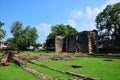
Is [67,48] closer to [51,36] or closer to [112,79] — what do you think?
[51,36]

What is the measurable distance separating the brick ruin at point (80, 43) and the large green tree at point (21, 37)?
43.0 ft

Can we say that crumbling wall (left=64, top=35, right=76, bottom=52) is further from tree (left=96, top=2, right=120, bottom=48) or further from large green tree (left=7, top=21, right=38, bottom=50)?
large green tree (left=7, top=21, right=38, bottom=50)

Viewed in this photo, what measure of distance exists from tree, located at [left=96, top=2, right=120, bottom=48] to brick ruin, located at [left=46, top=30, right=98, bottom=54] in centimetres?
230

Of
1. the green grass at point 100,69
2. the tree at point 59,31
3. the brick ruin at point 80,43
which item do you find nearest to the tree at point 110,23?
the brick ruin at point 80,43

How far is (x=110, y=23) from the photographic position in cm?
3709

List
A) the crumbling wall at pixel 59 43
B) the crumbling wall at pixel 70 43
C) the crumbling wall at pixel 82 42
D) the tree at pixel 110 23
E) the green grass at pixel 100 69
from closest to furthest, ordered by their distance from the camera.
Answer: the green grass at pixel 100 69, the tree at pixel 110 23, the crumbling wall at pixel 82 42, the crumbling wall at pixel 70 43, the crumbling wall at pixel 59 43

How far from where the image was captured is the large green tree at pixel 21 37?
58.1 m

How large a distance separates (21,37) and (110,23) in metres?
31.0

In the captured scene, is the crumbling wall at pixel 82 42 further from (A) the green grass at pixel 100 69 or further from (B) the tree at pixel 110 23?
(A) the green grass at pixel 100 69

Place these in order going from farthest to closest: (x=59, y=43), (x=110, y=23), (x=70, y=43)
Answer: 1. (x=59, y=43)
2. (x=70, y=43)
3. (x=110, y=23)

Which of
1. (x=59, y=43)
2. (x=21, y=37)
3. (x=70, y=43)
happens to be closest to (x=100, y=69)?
(x=70, y=43)

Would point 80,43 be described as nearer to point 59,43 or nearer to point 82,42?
point 82,42

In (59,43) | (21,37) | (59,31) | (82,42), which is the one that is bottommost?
(82,42)

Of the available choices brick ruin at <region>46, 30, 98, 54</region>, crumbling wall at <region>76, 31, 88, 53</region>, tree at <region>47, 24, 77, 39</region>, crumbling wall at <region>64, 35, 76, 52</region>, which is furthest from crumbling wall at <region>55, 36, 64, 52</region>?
tree at <region>47, 24, 77, 39</region>
